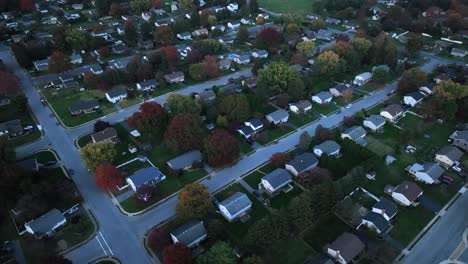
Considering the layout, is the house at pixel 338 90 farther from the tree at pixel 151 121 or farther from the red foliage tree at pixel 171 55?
the red foliage tree at pixel 171 55

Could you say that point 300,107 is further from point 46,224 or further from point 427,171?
point 46,224

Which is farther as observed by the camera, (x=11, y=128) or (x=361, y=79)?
(x=361, y=79)

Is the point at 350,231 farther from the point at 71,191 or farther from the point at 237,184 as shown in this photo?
the point at 71,191

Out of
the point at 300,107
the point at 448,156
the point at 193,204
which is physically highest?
the point at 193,204

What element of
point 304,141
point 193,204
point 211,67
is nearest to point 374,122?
A: point 304,141

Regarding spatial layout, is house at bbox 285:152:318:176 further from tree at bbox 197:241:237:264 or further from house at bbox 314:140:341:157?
tree at bbox 197:241:237:264

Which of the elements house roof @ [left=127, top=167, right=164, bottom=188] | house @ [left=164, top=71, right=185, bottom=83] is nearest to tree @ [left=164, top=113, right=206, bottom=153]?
house roof @ [left=127, top=167, right=164, bottom=188]
